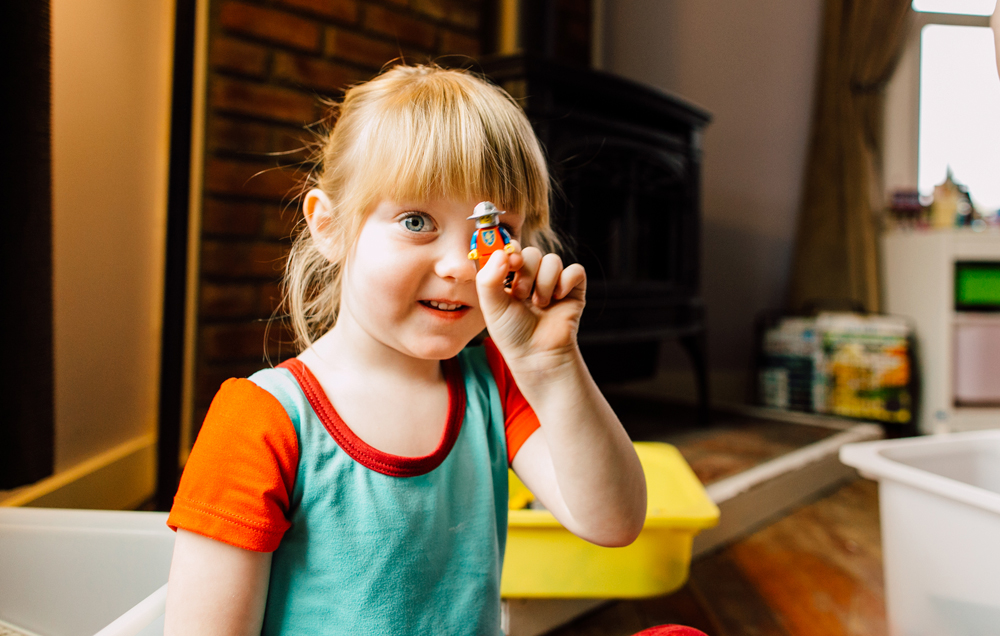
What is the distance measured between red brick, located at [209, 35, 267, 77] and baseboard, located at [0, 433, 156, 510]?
2.33 ft

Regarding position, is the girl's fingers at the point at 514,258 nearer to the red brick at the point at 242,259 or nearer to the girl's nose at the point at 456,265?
the girl's nose at the point at 456,265

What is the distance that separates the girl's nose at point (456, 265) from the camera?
483mm

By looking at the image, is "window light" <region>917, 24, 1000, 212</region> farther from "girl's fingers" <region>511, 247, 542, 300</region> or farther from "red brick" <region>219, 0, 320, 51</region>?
"girl's fingers" <region>511, 247, 542, 300</region>

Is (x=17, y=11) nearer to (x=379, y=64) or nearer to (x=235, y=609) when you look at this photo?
(x=235, y=609)

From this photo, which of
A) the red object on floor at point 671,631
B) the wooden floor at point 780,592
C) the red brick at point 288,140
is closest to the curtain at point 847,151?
the wooden floor at point 780,592

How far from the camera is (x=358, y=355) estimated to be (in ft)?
1.80

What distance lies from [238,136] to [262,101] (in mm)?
86

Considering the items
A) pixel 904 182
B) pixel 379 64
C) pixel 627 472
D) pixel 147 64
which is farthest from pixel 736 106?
pixel 627 472

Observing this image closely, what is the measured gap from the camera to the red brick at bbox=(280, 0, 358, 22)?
1.30 meters

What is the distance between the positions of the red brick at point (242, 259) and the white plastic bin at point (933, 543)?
103 centimetres

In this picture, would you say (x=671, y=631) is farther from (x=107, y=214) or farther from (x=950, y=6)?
(x=950, y=6)

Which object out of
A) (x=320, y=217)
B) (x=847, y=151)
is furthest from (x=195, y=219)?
(x=847, y=151)

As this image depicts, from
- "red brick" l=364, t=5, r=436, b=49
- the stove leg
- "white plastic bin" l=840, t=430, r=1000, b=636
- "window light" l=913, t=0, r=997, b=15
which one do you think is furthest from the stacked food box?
"red brick" l=364, t=5, r=436, b=49

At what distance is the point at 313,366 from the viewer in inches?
21.6
